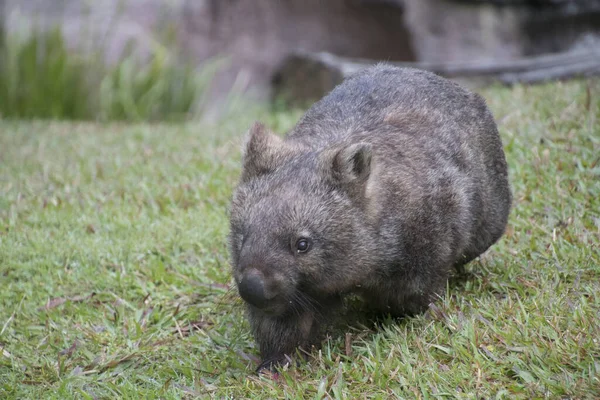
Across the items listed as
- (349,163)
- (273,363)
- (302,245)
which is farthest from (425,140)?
(273,363)

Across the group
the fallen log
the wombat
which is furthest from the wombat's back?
the fallen log

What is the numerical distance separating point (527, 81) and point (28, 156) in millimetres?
5119

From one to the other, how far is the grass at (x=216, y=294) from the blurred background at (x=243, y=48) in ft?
7.59

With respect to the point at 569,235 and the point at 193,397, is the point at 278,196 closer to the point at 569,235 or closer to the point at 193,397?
the point at 193,397

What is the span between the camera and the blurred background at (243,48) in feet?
28.9

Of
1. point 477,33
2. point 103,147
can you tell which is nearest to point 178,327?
point 103,147

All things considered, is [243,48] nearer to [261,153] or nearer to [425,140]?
[425,140]

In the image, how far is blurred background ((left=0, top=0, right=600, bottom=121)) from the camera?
8820mm

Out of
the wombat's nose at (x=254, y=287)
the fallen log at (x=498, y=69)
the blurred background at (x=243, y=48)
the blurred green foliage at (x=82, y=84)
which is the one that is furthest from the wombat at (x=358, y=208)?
the blurred green foliage at (x=82, y=84)

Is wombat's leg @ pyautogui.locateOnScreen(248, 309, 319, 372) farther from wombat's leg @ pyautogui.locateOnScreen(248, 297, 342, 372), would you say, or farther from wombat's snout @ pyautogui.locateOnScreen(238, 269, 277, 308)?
wombat's snout @ pyautogui.locateOnScreen(238, 269, 277, 308)

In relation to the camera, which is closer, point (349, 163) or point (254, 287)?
point (254, 287)

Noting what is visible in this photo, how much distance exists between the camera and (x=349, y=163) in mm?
3303

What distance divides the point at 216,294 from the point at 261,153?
3.82ft

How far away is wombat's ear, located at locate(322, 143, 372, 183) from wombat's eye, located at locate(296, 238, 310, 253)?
328 millimetres
